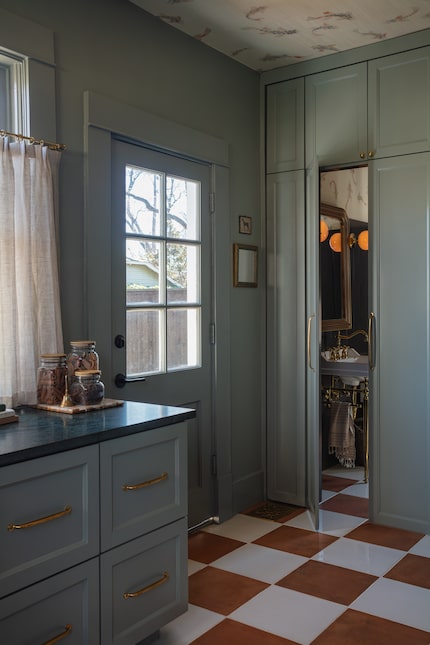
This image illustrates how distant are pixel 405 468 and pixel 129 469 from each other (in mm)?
1921

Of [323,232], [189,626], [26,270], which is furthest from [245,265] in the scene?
[189,626]

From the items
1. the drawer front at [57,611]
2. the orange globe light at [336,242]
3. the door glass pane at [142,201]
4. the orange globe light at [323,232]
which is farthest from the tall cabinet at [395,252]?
the drawer front at [57,611]

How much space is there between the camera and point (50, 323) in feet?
8.11

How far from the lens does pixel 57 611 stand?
6.05 feet

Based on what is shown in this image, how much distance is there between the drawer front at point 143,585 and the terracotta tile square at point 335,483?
2.10 meters

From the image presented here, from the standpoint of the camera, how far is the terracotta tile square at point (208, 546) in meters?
3.10

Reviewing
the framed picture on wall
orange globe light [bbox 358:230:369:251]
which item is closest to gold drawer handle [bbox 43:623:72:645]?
the framed picture on wall

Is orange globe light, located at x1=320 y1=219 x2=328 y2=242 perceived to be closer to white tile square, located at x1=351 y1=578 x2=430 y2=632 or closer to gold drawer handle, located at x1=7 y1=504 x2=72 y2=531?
white tile square, located at x1=351 y1=578 x2=430 y2=632

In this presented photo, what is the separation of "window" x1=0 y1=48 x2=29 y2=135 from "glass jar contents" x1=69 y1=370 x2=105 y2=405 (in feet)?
3.14

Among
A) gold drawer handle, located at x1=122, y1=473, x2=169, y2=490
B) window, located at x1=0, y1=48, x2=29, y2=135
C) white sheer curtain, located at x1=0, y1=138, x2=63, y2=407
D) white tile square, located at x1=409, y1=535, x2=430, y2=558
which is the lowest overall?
white tile square, located at x1=409, y1=535, x2=430, y2=558

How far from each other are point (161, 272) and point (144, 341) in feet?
1.22

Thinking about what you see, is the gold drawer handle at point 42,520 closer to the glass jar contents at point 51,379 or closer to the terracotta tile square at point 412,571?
the glass jar contents at point 51,379

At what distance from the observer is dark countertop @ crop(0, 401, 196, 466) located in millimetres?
1766

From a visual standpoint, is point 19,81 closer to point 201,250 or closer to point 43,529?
point 201,250
